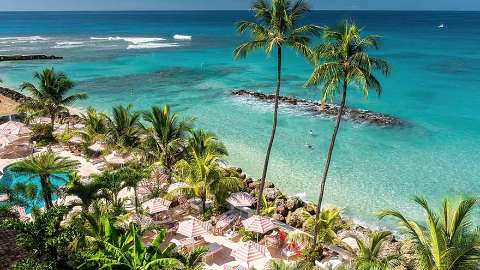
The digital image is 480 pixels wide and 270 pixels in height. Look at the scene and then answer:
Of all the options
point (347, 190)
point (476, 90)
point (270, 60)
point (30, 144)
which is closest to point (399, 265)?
point (347, 190)

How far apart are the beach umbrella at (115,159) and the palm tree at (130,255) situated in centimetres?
1203

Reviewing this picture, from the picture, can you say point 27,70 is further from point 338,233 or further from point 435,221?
point 435,221

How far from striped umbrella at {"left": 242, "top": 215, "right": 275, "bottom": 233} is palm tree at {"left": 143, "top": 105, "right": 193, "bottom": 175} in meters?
7.09

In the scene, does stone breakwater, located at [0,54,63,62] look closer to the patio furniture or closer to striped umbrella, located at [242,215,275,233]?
the patio furniture

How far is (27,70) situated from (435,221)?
70096 mm

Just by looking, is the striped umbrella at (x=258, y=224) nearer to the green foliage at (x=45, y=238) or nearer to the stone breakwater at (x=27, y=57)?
the green foliage at (x=45, y=238)

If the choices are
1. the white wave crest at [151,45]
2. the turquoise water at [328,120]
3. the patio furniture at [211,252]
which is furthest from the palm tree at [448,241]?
the white wave crest at [151,45]

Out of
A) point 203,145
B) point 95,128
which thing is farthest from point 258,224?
point 95,128

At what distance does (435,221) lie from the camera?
10805 mm

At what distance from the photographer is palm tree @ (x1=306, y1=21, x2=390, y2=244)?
14805 millimetres

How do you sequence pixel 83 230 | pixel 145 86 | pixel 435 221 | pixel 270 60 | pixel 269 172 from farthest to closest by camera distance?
pixel 270 60 → pixel 145 86 → pixel 269 172 → pixel 83 230 → pixel 435 221

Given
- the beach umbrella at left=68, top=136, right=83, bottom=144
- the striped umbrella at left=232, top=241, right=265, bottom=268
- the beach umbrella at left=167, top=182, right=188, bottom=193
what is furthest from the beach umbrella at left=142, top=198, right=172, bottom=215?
the beach umbrella at left=68, top=136, right=83, bottom=144

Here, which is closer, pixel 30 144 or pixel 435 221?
pixel 435 221

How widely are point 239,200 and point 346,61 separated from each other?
9405 millimetres
